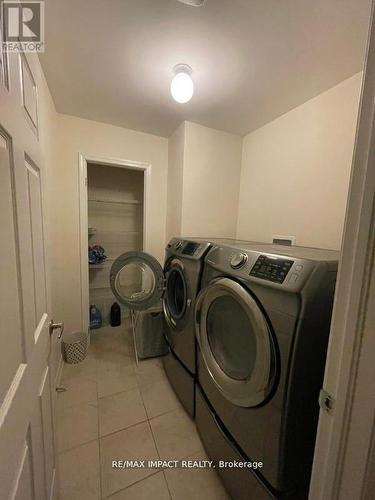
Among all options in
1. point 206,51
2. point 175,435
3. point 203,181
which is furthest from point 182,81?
point 175,435

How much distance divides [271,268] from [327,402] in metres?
0.43

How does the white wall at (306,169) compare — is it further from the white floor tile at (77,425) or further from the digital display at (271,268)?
the white floor tile at (77,425)

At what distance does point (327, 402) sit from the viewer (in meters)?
0.55

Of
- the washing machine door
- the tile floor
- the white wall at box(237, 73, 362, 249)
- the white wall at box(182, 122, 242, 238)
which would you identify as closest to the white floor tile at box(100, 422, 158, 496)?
the tile floor

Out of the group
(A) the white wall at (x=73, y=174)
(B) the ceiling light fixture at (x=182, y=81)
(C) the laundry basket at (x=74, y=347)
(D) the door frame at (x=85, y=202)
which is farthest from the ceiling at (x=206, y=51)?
(C) the laundry basket at (x=74, y=347)

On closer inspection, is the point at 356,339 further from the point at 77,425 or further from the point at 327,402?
the point at 77,425

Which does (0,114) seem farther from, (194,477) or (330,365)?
(194,477)

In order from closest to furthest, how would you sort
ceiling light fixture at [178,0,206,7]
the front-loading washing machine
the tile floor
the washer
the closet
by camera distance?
1. the washer
2. ceiling light fixture at [178,0,206,7]
3. the tile floor
4. the front-loading washing machine
5. the closet

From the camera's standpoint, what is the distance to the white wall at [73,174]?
6.22 ft

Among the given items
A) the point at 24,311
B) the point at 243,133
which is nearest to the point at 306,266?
the point at 24,311

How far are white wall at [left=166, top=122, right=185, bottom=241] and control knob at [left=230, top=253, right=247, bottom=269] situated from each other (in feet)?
3.61

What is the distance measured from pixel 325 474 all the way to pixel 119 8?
6.15 feet

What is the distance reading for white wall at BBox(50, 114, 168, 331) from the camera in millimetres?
1896

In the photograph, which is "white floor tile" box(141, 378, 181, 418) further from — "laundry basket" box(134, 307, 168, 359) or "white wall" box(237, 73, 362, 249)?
"white wall" box(237, 73, 362, 249)
